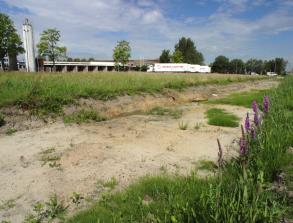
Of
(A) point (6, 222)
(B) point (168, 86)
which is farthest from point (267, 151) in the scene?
(B) point (168, 86)

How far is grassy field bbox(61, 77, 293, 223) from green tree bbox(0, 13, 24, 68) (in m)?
45.2

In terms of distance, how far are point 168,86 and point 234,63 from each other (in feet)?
402

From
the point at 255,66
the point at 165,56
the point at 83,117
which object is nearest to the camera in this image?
the point at 83,117

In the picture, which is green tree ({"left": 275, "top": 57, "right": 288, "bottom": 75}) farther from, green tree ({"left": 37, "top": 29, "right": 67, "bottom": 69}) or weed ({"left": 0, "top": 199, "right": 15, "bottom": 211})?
weed ({"left": 0, "top": 199, "right": 15, "bottom": 211})

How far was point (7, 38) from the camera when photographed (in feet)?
143

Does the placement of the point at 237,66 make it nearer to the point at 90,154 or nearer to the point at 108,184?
the point at 90,154

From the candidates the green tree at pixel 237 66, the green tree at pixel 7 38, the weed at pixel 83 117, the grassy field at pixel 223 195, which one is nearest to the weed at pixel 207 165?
the grassy field at pixel 223 195

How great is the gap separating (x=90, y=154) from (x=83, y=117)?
4.29m

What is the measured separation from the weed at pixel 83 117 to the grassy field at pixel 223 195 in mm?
5806

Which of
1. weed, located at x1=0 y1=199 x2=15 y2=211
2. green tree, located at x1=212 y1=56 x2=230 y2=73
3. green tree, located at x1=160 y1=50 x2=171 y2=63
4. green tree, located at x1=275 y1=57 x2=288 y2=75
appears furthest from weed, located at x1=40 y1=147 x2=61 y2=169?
green tree, located at x1=275 y1=57 x2=288 y2=75

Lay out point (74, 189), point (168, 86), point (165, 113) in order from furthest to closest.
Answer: point (168, 86)
point (165, 113)
point (74, 189)

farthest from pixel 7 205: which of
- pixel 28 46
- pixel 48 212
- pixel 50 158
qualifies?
pixel 28 46

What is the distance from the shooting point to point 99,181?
16.4ft

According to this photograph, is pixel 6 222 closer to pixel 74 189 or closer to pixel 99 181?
pixel 74 189
